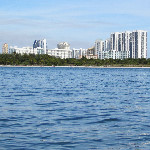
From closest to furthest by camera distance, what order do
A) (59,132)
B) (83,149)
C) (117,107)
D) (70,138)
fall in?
(83,149), (70,138), (59,132), (117,107)

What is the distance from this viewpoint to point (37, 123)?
15953mm

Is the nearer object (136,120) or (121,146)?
(121,146)

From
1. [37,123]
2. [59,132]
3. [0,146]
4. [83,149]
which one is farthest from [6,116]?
[83,149]

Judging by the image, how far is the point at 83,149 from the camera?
1168 cm

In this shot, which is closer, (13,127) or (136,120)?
(13,127)

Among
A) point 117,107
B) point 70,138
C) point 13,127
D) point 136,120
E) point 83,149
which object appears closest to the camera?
point 83,149

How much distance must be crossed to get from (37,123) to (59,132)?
84.8 inches

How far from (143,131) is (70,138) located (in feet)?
10.7

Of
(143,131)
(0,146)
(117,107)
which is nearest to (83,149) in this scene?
(0,146)

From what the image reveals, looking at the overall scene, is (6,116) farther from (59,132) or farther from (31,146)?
(31,146)

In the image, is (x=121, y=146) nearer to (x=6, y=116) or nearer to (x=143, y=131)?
(x=143, y=131)

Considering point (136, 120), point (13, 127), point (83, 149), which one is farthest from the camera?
point (136, 120)

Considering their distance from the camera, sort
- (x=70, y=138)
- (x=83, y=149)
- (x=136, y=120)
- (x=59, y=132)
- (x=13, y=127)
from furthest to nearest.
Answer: (x=136, y=120) → (x=13, y=127) → (x=59, y=132) → (x=70, y=138) → (x=83, y=149)

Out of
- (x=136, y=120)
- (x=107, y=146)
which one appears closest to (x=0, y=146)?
(x=107, y=146)
